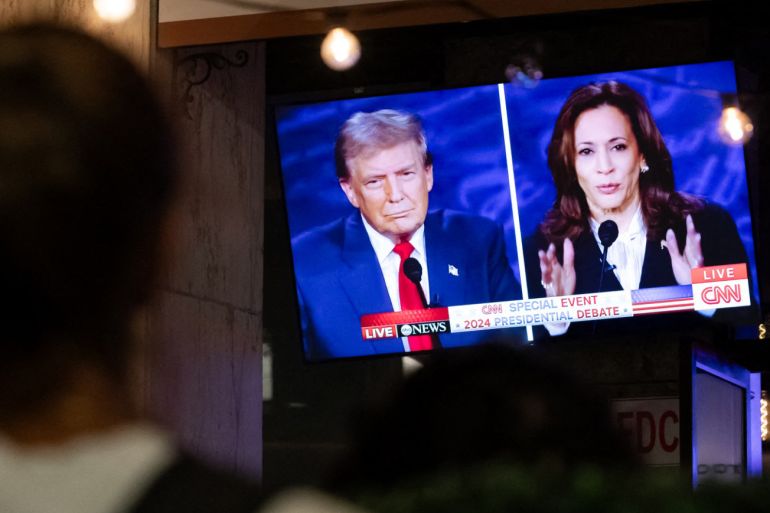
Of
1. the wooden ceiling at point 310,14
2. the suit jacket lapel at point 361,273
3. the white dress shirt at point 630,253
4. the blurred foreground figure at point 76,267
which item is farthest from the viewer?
the suit jacket lapel at point 361,273

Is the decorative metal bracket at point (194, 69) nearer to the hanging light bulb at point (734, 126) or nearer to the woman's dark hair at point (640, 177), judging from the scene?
the woman's dark hair at point (640, 177)

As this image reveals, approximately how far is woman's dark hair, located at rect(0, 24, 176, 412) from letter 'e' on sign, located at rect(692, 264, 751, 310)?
198 inches

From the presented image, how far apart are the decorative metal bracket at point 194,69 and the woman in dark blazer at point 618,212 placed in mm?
1677

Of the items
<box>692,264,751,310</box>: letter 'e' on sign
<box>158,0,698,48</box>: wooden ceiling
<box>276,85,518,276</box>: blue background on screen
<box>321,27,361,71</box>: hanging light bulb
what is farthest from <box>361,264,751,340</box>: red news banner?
<box>158,0,698,48</box>: wooden ceiling

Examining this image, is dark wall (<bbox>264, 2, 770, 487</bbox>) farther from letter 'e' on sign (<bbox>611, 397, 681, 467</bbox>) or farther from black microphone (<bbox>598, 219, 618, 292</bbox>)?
black microphone (<bbox>598, 219, 618, 292</bbox>)

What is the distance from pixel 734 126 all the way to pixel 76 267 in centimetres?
513

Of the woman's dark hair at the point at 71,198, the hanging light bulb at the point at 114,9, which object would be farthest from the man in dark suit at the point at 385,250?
the woman's dark hair at the point at 71,198

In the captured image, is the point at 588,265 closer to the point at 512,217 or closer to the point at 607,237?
the point at 607,237

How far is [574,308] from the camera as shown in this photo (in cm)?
572

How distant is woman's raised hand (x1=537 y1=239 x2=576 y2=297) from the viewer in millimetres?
5711

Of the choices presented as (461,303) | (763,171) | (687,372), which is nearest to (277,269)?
(461,303)

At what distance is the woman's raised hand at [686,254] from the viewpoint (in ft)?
18.3

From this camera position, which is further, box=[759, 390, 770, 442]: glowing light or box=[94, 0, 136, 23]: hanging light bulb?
box=[759, 390, 770, 442]: glowing light

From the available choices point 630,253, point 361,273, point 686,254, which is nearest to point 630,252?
point 630,253
